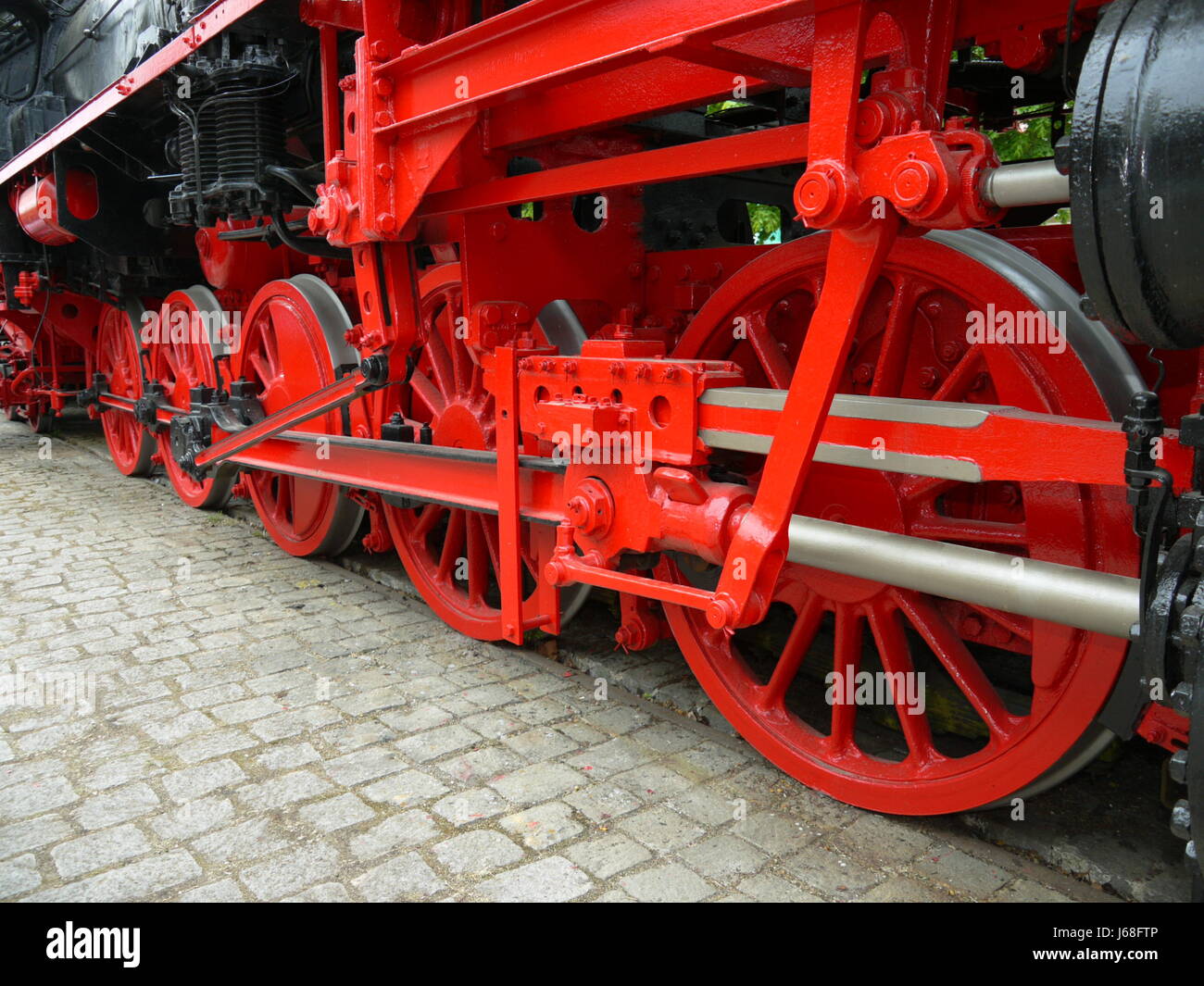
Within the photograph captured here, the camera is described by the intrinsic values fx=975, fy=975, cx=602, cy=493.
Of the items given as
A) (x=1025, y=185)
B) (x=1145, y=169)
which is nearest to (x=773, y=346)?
(x=1025, y=185)

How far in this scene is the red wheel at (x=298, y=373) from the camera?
4336 millimetres

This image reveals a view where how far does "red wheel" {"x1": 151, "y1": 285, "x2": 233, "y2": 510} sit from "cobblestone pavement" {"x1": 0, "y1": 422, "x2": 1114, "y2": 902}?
180 centimetres

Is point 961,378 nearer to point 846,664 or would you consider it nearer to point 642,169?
point 846,664

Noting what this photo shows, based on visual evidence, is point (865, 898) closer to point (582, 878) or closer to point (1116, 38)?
point (582, 878)

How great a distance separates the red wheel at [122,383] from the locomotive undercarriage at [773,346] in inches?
111

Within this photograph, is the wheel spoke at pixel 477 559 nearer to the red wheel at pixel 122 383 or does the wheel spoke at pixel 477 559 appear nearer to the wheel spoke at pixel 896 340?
the wheel spoke at pixel 896 340

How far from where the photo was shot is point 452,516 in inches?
152

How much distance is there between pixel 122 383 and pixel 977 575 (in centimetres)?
678

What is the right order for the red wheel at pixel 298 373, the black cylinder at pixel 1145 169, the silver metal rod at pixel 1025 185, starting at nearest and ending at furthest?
the black cylinder at pixel 1145 169 < the silver metal rod at pixel 1025 185 < the red wheel at pixel 298 373

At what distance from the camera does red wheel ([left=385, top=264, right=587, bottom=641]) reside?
11.8 feet

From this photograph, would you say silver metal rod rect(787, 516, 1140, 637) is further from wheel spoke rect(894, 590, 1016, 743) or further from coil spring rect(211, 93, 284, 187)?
coil spring rect(211, 93, 284, 187)

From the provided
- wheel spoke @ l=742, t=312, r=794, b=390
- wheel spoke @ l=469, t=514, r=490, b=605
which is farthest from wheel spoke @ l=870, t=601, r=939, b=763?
wheel spoke @ l=469, t=514, r=490, b=605

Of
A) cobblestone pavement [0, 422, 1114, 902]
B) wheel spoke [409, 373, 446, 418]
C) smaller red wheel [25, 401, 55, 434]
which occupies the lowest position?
cobblestone pavement [0, 422, 1114, 902]

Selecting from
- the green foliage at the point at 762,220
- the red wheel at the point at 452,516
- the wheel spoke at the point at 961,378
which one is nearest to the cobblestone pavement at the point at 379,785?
the red wheel at the point at 452,516
